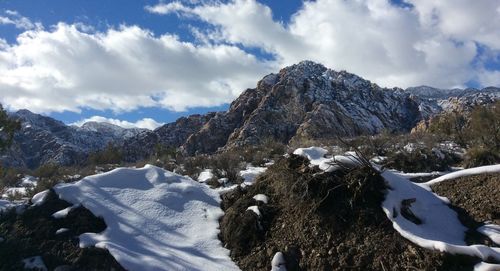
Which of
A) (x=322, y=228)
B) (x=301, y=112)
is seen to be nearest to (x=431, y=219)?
(x=322, y=228)

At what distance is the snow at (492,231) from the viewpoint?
8.59 m

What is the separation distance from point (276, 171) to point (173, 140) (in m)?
55.5

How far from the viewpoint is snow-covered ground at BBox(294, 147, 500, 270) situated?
7.96 meters

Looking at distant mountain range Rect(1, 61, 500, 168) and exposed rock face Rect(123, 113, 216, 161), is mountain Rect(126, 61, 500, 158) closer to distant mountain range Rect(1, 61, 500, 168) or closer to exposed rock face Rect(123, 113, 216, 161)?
distant mountain range Rect(1, 61, 500, 168)

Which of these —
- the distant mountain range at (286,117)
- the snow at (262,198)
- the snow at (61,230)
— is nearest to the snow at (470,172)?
the snow at (262,198)

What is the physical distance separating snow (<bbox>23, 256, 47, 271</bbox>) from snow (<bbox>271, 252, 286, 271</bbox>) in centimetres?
430

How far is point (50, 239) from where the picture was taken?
10.4 m

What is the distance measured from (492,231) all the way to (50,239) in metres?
8.62

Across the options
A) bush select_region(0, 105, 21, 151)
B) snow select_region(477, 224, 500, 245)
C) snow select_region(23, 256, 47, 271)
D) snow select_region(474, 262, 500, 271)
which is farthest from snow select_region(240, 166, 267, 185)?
bush select_region(0, 105, 21, 151)

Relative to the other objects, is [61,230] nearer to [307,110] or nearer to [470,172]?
[470,172]

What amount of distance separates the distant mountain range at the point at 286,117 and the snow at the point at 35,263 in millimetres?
33347

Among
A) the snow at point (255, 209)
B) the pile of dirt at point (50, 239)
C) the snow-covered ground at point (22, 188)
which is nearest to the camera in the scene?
the pile of dirt at point (50, 239)

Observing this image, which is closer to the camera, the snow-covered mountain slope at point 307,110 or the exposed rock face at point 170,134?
the snow-covered mountain slope at point 307,110

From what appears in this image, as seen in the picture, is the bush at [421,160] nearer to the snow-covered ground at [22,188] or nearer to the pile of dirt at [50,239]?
the pile of dirt at [50,239]
